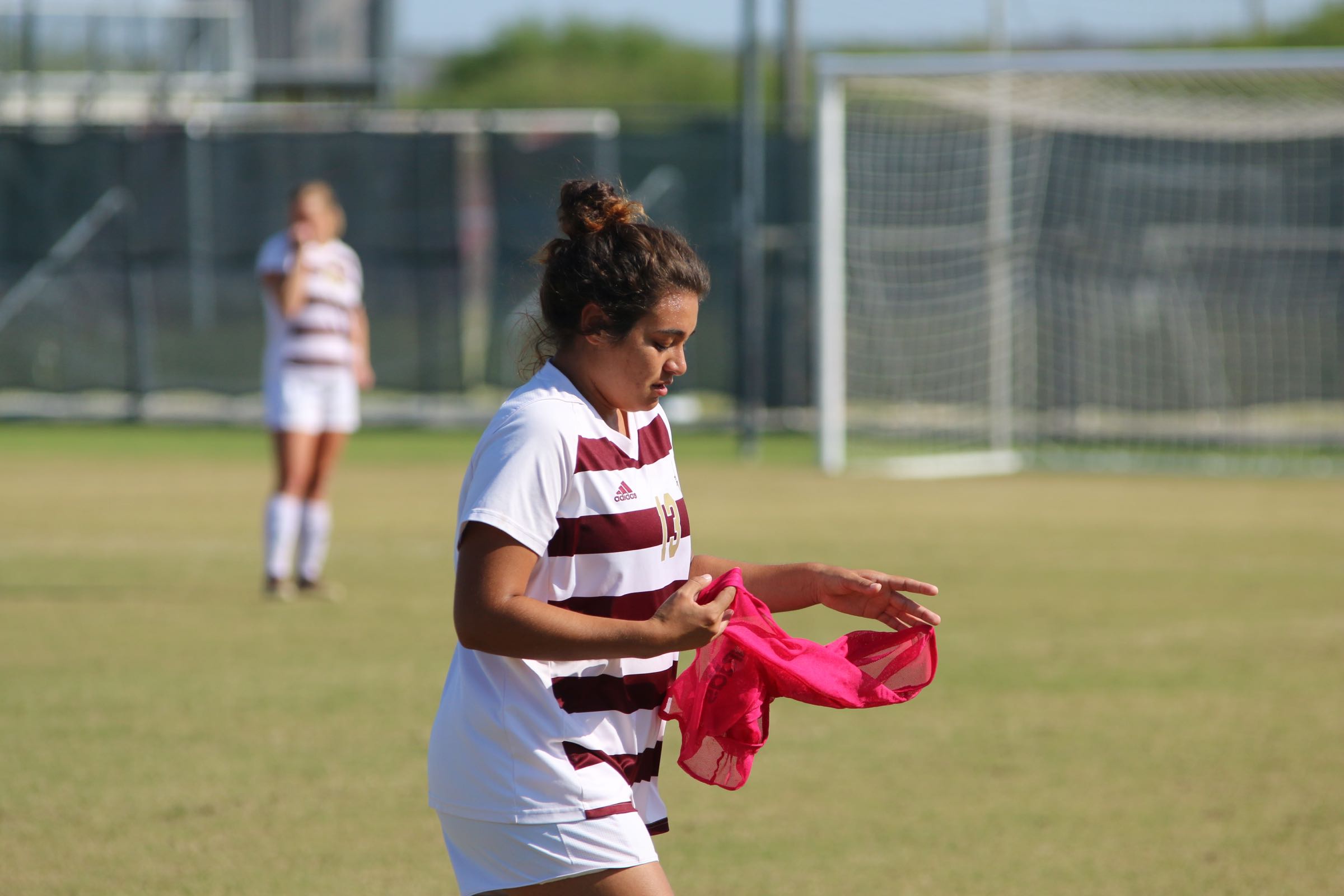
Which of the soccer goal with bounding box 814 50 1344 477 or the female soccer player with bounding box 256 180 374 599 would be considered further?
the soccer goal with bounding box 814 50 1344 477

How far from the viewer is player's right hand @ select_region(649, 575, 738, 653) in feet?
9.07

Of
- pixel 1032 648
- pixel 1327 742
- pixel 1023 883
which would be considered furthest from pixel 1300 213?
pixel 1023 883

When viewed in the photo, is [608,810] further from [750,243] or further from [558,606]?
[750,243]

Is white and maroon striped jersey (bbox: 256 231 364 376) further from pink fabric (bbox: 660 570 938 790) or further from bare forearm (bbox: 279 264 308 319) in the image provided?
pink fabric (bbox: 660 570 938 790)

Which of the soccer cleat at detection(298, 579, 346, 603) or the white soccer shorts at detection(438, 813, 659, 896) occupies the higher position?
the white soccer shorts at detection(438, 813, 659, 896)

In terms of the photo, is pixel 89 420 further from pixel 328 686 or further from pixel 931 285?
pixel 328 686

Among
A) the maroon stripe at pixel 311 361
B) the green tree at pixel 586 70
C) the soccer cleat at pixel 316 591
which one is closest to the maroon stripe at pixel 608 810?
the soccer cleat at pixel 316 591

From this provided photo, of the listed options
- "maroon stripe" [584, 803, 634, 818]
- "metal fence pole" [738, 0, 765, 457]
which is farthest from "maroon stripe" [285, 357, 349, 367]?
"metal fence pole" [738, 0, 765, 457]

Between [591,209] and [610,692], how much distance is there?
82cm

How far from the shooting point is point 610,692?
9.66ft

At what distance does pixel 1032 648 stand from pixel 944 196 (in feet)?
34.3

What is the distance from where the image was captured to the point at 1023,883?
4.68 m

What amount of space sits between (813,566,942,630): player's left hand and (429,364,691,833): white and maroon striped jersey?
1.30 ft

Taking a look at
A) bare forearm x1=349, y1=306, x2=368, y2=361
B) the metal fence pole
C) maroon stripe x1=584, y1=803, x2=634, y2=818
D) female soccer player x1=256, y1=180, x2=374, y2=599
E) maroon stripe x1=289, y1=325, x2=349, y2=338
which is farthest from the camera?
the metal fence pole
